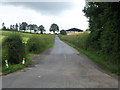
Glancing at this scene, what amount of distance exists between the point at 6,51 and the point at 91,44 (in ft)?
44.0

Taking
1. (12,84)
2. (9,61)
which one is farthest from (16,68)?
(12,84)

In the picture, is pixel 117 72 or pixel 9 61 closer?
pixel 117 72

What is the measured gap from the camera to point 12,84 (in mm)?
7637

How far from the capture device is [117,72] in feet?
34.0

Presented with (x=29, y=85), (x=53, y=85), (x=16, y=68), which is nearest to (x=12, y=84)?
(x=29, y=85)

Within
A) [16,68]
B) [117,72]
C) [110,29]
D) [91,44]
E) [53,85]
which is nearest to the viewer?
[53,85]

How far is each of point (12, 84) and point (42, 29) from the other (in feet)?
443

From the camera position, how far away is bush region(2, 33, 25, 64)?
13.2 metres

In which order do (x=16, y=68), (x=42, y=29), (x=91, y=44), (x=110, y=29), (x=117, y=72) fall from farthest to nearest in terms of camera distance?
(x=42, y=29) < (x=91, y=44) < (x=110, y=29) < (x=16, y=68) < (x=117, y=72)

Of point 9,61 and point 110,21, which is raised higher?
point 110,21

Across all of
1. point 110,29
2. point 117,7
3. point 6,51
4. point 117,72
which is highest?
point 117,7

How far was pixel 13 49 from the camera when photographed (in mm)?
13352

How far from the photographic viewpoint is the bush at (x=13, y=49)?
13242mm

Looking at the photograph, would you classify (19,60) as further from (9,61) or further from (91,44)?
(91,44)
